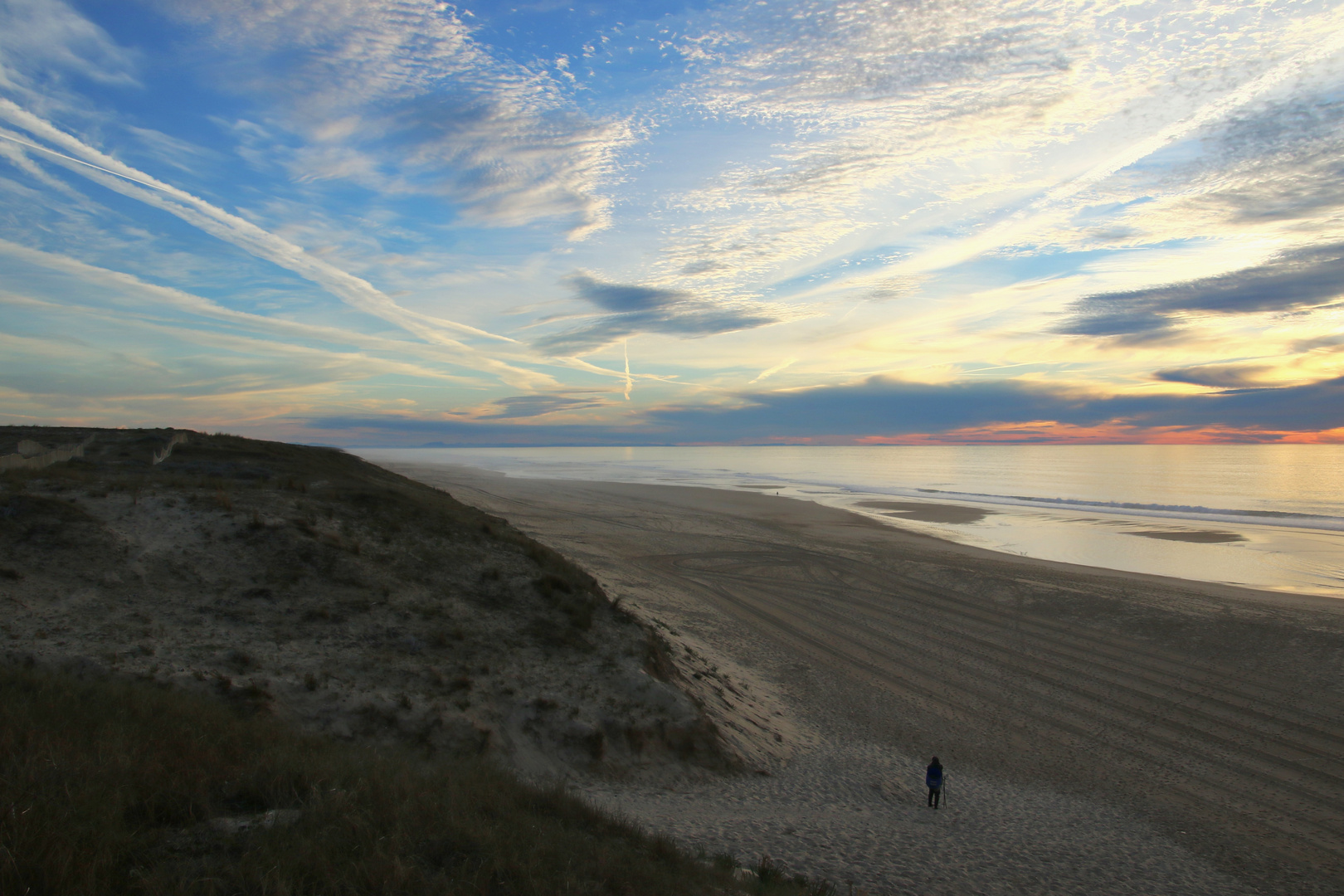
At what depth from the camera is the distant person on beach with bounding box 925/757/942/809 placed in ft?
35.5

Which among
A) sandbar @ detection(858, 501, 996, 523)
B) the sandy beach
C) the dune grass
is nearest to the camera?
the dune grass

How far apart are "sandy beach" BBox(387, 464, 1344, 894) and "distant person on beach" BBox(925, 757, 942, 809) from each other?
0.18 meters

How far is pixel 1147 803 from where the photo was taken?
11477mm

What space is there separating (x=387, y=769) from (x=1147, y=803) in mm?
12830

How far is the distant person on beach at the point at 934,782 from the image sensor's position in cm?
1083

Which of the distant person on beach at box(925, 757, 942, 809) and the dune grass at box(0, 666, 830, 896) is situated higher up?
the dune grass at box(0, 666, 830, 896)

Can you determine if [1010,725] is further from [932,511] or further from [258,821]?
[932,511]

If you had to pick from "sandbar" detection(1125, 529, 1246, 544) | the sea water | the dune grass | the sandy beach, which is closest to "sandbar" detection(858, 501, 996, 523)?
the sea water

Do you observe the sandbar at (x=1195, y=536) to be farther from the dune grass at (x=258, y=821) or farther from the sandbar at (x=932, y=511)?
the dune grass at (x=258, y=821)

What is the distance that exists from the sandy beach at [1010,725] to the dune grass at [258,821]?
244 centimetres

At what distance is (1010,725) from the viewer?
14.5 m

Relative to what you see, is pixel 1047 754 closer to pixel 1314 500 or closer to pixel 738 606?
pixel 738 606

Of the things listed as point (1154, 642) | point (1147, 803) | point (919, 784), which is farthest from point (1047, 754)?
point (1154, 642)

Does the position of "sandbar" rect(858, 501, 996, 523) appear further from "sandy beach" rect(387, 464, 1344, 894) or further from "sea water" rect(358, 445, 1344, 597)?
"sandy beach" rect(387, 464, 1344, 894)
